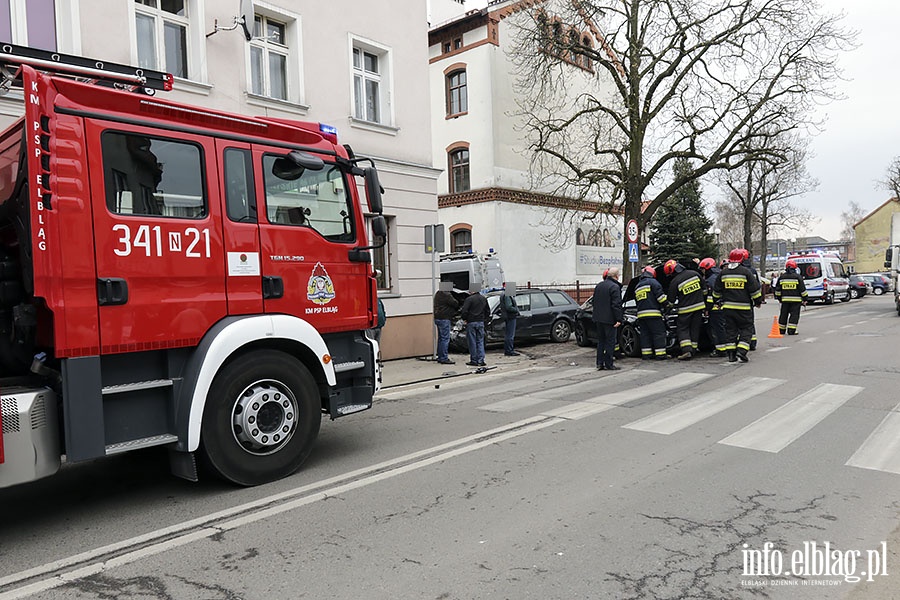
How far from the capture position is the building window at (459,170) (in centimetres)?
2578

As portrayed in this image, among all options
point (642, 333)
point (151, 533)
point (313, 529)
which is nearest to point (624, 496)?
point (313, 529)

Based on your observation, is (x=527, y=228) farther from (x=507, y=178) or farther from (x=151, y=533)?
(x=151, y=533)

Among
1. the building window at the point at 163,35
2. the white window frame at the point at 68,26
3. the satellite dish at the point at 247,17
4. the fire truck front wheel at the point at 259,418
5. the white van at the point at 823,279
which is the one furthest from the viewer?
the white van at the point at 823,279

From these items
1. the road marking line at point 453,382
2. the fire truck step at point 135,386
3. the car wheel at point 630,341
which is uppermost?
the fire truck step at point 135,386

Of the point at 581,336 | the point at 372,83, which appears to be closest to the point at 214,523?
the point at 372,83

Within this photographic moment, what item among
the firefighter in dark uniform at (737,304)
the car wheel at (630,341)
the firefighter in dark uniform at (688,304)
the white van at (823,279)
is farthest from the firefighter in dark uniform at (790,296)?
the white van at (823,279)

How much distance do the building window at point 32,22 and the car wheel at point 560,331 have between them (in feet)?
36.7

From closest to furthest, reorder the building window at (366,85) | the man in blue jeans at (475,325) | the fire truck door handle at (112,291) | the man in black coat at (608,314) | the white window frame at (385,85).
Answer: the fire truck door handle at (112,291)
the man in black coat at (608,314)
the man in blue jeans at (475,325)
the building window at (366,85)
the white window frame at (385,85)

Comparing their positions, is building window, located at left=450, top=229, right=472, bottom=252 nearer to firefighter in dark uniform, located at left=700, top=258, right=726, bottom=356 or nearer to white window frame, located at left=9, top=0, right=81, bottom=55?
firefighter in dark uniform, located at left=700, top=258, right=726, bottom=356

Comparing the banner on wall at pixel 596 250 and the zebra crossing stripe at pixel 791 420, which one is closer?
the zebra crossing stripe at pixel 791 420

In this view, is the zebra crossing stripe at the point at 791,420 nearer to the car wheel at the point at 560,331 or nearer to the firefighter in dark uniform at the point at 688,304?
the firefighter in dark uniform at the point at 688,304

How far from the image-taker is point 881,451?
18.7 ft

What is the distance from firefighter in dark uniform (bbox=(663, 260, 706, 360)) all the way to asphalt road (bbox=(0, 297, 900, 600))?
4.18 m

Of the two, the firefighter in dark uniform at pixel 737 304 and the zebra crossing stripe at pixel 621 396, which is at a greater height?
the firefighter in dark uniform at pixel 737 304
